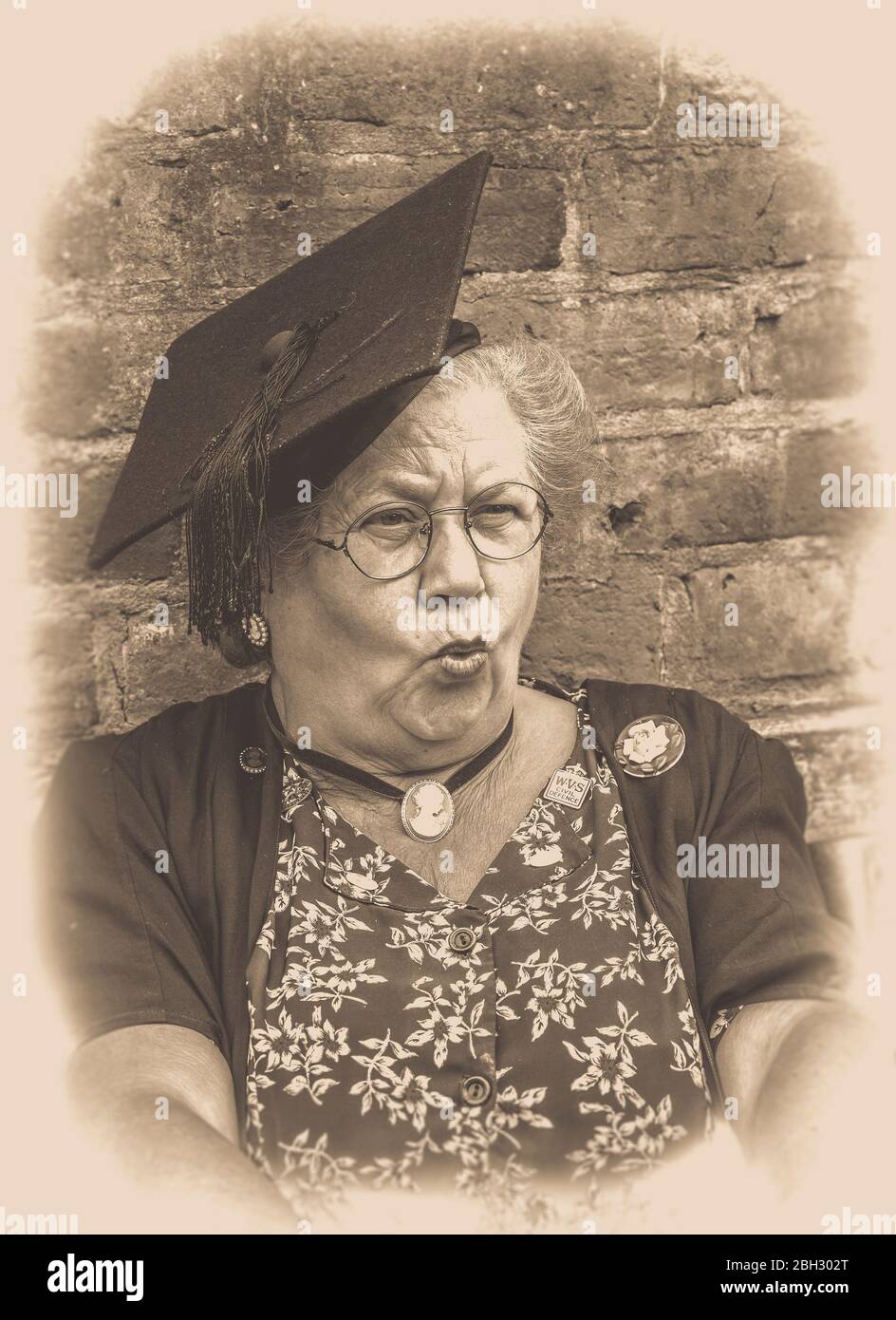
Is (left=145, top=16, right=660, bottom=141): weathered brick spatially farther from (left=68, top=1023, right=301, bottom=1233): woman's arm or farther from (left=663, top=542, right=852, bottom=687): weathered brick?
(left=68, top=1023, right=301, bottom=1233): woman's arm

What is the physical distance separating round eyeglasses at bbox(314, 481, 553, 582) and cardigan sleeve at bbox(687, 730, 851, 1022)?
545 millimetres

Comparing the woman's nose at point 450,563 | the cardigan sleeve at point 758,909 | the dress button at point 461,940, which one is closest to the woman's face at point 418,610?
the woman's nose at point 450,563

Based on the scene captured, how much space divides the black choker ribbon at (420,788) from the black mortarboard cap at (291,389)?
244 millimetres

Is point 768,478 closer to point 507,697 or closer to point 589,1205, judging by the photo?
point 507,697

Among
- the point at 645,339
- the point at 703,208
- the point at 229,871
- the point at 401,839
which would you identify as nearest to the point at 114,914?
the point at 229,871

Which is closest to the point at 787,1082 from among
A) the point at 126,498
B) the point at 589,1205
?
the point at 589,1205

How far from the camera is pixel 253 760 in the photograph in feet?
6.75

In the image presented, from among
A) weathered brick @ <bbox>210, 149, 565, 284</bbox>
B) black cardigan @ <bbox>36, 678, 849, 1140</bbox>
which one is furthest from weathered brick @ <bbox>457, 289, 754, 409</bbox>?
black cardigan @ <bbox>36, 678, 849, 1140</bbox>

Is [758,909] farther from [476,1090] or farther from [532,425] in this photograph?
[532,425]

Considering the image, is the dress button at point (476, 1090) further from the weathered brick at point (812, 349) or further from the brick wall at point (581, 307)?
the weathered brick at point (812, 349)

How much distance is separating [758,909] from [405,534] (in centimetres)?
77

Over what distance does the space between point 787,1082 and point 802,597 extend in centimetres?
116

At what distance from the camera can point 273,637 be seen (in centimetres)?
207

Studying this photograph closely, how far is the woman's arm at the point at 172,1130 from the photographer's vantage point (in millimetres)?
1654
